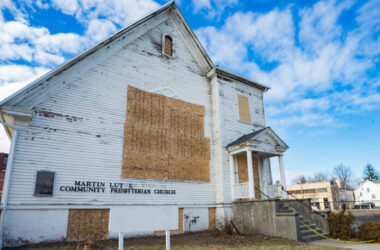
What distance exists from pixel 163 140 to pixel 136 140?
150 cm

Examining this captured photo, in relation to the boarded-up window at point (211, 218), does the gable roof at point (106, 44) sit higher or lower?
higher

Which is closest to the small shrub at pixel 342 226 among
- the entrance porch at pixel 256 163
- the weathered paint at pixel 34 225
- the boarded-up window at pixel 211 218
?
the entrance porch at pixel 256 163

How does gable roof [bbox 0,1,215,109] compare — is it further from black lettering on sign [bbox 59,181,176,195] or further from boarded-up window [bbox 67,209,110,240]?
boarded-up window [bbox 67,209,110,240]

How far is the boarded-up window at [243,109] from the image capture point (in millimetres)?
17131

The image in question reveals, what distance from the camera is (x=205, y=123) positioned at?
15820 millimetres

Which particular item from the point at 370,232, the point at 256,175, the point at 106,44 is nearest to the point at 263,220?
the point at 370,232

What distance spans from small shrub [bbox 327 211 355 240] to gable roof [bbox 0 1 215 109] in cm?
1068

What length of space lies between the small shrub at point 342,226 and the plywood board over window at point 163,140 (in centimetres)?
644

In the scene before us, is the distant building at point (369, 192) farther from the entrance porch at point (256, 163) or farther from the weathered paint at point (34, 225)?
the weathered paint at point (34, 225)

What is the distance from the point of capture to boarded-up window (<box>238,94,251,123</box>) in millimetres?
17131

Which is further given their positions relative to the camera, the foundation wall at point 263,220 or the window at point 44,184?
the foundation wall at point 263,220

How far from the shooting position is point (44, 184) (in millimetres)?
10172

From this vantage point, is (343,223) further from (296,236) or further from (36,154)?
(36,154)

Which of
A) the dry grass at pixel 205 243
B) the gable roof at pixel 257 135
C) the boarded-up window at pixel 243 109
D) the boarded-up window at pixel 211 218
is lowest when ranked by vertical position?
the dry grass at pixel 205 243
